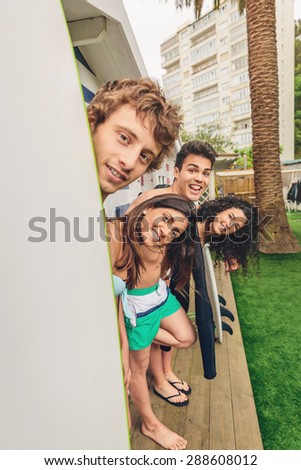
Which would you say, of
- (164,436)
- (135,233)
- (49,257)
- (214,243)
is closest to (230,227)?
(214,243)

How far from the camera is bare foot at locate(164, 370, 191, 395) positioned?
2.18 m

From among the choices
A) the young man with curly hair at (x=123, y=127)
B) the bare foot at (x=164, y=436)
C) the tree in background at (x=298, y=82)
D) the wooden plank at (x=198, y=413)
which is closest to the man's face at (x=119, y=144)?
the young man with curly hair at (x=123, y=127)

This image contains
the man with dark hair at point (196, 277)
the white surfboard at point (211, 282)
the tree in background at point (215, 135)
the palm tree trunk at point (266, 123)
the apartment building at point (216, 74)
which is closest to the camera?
the man with dark hair at point (196, 277)

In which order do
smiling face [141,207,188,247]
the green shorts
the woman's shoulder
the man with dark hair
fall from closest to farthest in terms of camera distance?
1. the woman's shoulder
2. smiling face [141,207,188,247]
3. the green shorts
4. the man with dark hair

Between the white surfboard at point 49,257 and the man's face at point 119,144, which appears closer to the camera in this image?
the white surfboard at point 49,257

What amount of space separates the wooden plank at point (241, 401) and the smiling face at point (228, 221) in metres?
1.18

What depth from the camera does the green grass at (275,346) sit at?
1.98 metres

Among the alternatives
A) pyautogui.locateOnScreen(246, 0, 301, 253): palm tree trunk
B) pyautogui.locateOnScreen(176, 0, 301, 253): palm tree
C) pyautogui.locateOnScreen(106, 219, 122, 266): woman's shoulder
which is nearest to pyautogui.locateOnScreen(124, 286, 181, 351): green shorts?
pyautogui.locateOnScreen(106, 219, 122, 266): woman's shoulder

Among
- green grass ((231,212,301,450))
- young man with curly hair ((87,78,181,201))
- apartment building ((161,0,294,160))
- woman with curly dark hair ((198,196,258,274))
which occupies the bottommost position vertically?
green grass ((231,212,301,450))

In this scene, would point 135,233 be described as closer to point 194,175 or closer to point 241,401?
point 194,175

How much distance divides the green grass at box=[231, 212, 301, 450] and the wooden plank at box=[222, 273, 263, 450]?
0.41ft

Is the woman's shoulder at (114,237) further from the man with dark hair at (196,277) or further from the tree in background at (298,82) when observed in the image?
the tree in background at (298,82)

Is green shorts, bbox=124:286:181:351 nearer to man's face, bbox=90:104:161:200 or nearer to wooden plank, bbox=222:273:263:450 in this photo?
man's face, bbox=90:104:161:200

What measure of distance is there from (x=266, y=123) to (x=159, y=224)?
212 inches
